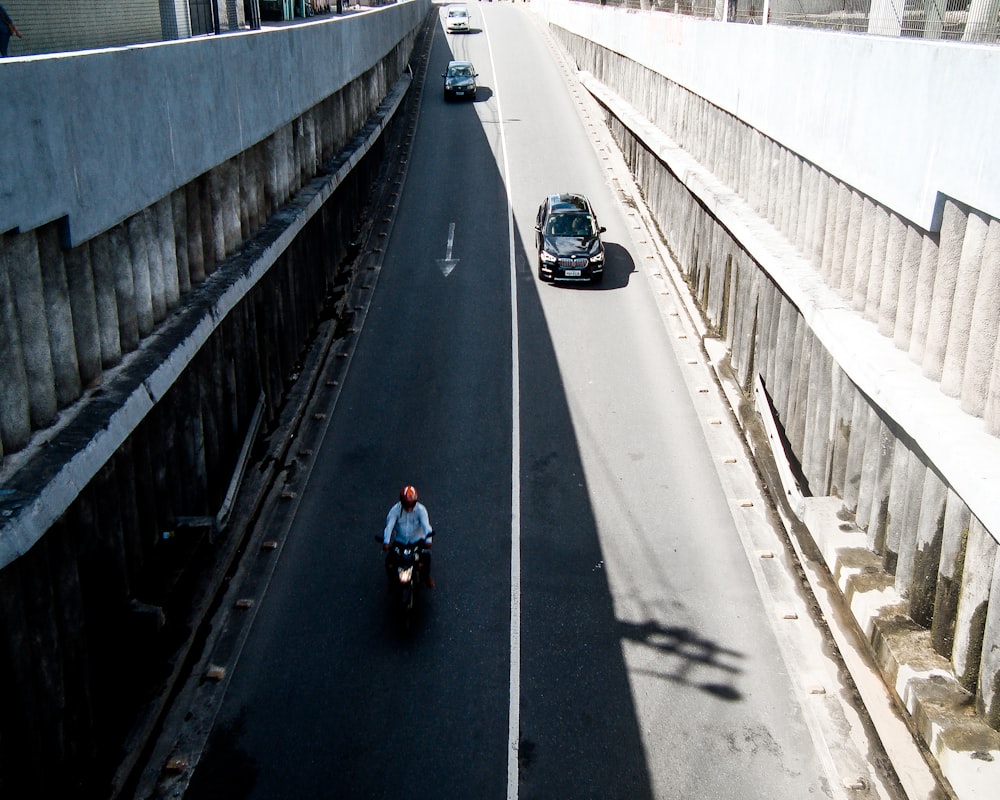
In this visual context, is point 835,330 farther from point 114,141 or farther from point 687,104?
point 687,104

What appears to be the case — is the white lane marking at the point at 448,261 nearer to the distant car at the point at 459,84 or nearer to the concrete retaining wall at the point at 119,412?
the concrete retaining wall at the point at 119,412

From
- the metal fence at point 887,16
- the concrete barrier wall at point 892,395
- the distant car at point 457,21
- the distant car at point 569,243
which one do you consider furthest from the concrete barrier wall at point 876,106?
the distant car at point 457,21

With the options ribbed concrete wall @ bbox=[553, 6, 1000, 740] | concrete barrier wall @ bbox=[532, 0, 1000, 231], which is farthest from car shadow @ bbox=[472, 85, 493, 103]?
ribbed concrete wall @ bbox=[553, 6, 1000, 740]

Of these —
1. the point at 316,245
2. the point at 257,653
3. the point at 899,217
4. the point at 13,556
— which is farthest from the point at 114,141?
the point at 316,245

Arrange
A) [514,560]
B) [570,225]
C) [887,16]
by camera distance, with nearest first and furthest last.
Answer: [887,16]
[514,560]
[570,225]

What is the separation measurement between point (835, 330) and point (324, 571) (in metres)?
7.84

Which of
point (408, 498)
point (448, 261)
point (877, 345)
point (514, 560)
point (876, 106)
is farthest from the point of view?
point (448, 261)

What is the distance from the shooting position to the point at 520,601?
43.1 feet

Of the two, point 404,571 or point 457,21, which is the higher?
point 457,21

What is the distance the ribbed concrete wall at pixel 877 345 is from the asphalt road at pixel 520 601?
6.65 ft

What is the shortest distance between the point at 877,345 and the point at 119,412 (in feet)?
27.7

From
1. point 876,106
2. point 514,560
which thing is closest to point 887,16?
point 876,106

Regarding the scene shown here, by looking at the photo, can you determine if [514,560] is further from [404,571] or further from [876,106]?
[876,106]

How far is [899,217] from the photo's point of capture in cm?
1104
